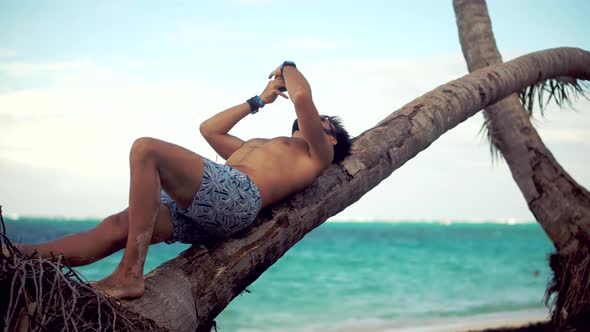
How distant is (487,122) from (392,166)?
3.06 metres

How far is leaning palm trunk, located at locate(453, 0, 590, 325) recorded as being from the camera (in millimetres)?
6238

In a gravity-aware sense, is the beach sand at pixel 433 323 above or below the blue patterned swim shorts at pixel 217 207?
below

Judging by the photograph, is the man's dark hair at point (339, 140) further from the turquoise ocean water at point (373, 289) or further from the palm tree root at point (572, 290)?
the turquoise ocean water at point (373, 289)

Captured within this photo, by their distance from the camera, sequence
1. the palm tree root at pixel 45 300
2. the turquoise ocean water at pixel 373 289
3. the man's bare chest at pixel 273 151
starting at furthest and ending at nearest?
the turquoise ocean water at pixel 373 289
the man's bare chest at pixel 273 151
the palm tree root at pixel 45 300

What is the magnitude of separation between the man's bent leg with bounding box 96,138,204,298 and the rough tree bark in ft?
0.38

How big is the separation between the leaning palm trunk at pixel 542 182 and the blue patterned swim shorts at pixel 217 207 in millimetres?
3948

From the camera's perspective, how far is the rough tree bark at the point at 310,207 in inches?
131

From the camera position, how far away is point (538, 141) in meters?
6.97

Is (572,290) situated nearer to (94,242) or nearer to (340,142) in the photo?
(340,142)

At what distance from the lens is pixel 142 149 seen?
10.1ft

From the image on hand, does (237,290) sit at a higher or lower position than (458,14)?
lower

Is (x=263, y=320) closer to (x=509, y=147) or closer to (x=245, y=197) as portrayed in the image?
(x=509, y=147)

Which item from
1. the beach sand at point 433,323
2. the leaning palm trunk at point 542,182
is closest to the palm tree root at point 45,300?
the leaning palm trunk at point 542,182

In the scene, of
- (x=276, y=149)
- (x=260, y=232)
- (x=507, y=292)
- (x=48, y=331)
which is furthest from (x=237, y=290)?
(x=507, y=292)
